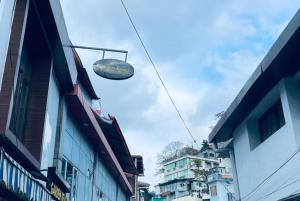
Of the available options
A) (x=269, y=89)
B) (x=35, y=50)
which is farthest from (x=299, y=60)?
(x=35, y=50)

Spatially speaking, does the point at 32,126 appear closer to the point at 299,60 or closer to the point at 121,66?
the point at 121,66

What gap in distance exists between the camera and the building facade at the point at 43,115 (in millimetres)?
5613

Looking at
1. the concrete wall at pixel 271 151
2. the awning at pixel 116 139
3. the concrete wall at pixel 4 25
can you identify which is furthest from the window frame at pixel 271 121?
the concrete wall at pixel 4 25

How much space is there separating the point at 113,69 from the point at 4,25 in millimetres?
3587

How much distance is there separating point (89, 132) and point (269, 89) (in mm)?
6042

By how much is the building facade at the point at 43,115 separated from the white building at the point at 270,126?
16.0ft

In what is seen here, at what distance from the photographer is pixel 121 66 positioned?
8.91 metres

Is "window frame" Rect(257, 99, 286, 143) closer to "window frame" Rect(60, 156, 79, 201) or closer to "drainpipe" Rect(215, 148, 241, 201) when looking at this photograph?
"drainpipe" Rect(215, 148, 241, 201)

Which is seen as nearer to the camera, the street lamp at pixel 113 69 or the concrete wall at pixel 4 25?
the concrete wall at pixel 4 25

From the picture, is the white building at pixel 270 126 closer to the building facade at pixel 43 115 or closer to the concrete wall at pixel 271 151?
the concrete wall at pixel 271 151

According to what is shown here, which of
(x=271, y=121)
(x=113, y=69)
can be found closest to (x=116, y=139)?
(x=271, y=121)

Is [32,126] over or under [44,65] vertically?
under

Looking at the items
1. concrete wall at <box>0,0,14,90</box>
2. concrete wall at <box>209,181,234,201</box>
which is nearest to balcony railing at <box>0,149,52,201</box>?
concrete wall at <box>0,0,14,90</box>

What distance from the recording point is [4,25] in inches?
217
